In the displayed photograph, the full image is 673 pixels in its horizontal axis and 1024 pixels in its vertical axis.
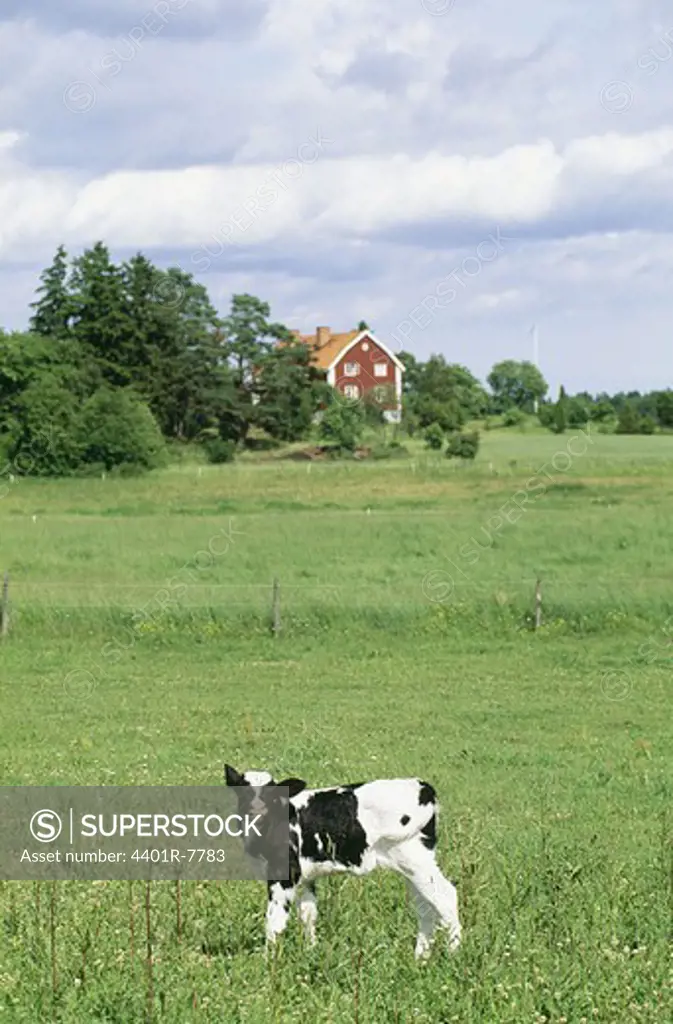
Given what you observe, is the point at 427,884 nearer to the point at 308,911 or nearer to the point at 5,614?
the point at 308,911

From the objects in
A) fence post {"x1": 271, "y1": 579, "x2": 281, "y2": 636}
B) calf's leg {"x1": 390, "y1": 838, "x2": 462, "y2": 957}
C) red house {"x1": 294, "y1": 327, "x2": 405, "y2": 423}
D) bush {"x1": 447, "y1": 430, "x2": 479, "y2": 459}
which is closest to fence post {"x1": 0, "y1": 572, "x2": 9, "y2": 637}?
fence post {"x1": 271, "y1": 579, "x2": 281, "y2": 636}

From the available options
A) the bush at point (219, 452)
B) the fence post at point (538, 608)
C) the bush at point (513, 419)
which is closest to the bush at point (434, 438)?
the bush at point (219, 452)

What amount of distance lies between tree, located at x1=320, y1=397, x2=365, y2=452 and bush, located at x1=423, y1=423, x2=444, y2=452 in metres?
4.17

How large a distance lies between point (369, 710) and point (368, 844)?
14.7 metres

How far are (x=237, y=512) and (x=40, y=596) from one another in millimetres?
21241

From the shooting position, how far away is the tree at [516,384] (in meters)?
162

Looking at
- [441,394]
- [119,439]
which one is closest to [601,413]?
[441,394]

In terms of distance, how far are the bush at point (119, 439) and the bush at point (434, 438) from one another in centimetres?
2161

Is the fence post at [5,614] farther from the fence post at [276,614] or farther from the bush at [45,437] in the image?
the bush at [45,437]

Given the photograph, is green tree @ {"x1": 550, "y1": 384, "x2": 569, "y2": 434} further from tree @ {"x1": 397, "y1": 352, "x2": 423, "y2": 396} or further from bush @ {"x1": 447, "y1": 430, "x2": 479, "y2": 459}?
bush @ {"x1": 447, "y1": 430, "x2": 479, "y2": 459}

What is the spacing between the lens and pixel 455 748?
60.4 feet

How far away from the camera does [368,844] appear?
689 cm

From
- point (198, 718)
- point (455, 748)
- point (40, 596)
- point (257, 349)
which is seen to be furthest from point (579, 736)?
point (257, 349)

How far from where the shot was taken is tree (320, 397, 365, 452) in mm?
83312
